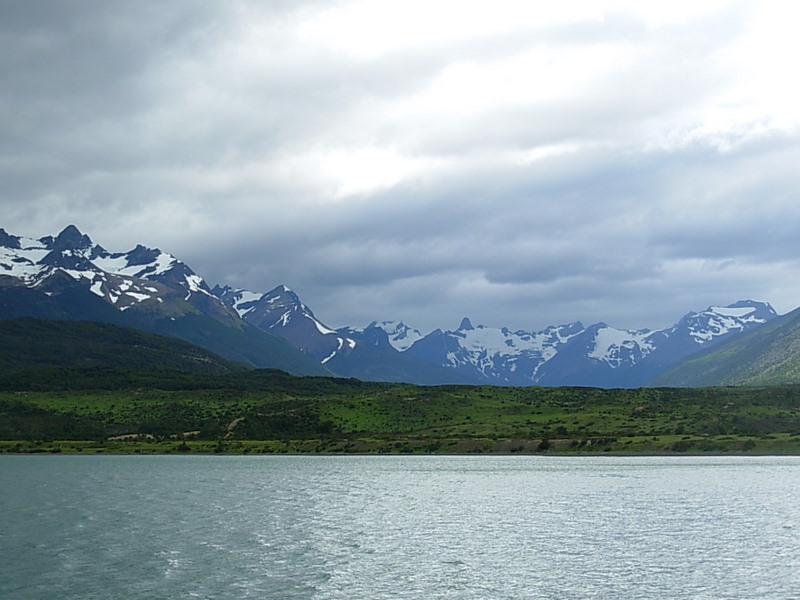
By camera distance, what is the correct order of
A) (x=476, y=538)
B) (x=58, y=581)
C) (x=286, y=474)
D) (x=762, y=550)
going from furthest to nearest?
(x=286, y=474) < (x=476, y=538) < (x=762, y=550) < (x=58, y=581)

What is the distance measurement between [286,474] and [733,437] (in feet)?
333

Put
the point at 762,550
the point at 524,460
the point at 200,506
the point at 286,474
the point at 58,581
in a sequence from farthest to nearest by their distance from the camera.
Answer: the point at 524,460 → the point at 286,474 → the point at 200,506 → the point at 762,550 → the point at 58,581

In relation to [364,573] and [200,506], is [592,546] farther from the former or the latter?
[200,506]

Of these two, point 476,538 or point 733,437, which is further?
point 733,437

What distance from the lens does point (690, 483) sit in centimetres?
12781

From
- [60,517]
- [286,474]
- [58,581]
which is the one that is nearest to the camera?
[58,581]

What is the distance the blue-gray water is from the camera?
60188 millimetres

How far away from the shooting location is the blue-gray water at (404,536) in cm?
6019

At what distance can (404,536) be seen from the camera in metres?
82.9

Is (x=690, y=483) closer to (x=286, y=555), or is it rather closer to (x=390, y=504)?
(x=390, y=504)

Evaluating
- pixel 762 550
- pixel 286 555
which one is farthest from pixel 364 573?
pixel 762 550

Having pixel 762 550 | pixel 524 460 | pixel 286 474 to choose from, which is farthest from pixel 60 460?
pixel 762 550

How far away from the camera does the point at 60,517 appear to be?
93438 millimetres

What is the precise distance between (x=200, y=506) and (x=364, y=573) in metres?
45.6
